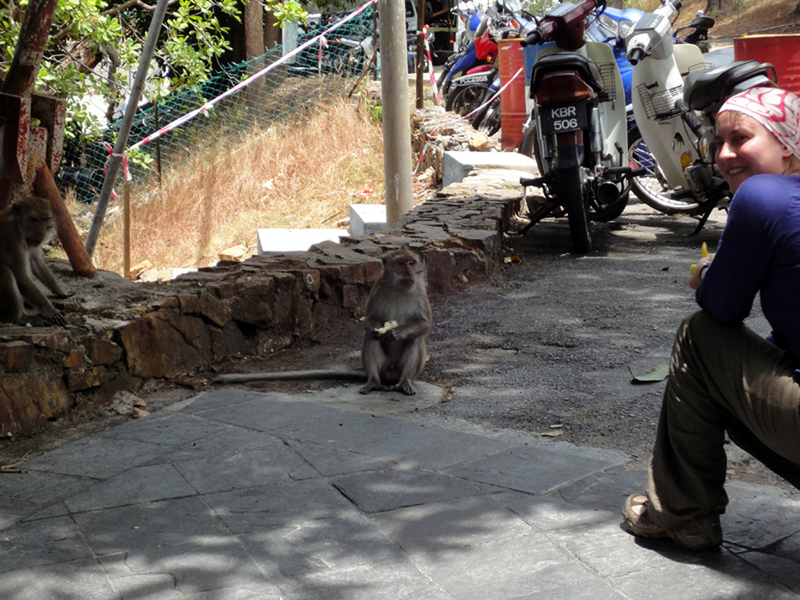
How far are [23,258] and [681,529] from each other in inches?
140

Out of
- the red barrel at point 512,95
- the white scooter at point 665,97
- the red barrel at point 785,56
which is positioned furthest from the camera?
the red barrel at point 512,95

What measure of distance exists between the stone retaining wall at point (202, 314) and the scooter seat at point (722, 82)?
1.81 meters

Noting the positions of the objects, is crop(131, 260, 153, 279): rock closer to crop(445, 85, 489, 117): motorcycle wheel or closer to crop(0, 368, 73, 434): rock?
crop(445, 85, 489, 117): motorcycle wheel

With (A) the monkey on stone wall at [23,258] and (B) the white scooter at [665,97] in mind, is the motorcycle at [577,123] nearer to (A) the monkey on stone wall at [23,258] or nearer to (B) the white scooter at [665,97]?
(B) the white scooter at [665,97]

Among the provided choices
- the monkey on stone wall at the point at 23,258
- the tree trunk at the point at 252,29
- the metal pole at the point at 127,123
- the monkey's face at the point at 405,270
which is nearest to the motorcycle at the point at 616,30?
the metal pole at the point at 127,123

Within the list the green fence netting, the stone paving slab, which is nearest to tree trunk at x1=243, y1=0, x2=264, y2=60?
the green fence netting

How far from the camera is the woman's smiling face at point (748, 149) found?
7.09 ft

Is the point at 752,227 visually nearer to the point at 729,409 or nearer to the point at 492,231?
the point at 729,409

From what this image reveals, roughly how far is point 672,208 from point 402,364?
430 centimetres

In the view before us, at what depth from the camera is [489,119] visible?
1255 cm

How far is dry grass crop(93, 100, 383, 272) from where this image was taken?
420 inches

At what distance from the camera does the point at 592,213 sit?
7.46 metres

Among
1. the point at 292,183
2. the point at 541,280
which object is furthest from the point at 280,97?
the point at 541,280

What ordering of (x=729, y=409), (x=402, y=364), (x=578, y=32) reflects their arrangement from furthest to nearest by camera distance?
(x=578, y=32) → (x=402, y=364) → (x=729, y=409)
